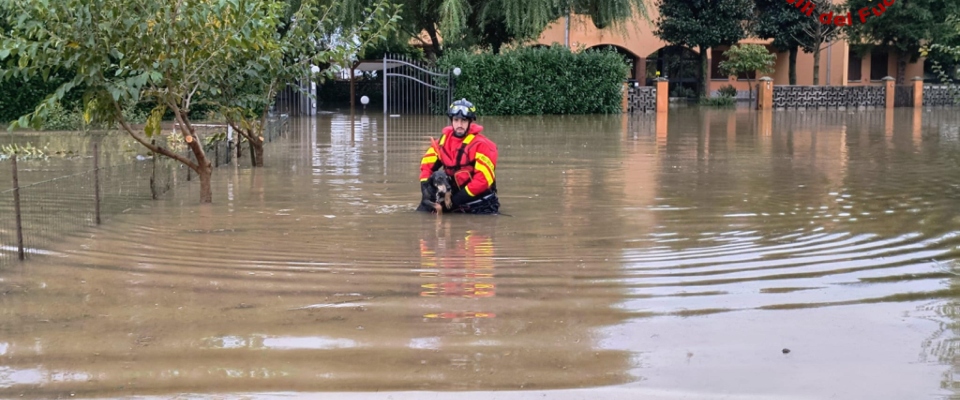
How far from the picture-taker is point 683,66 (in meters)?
44.9

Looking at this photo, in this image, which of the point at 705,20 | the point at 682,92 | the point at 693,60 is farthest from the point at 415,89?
the point at 693,60

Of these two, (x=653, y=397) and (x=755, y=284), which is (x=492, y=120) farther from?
(x=653, y=397)

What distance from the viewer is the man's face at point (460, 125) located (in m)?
9.21

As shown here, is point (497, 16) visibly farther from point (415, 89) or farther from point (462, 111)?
point (462, 111)

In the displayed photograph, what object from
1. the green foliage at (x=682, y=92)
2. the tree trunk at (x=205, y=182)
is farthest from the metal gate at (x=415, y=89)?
the tree trunk at (x=205, y=182)

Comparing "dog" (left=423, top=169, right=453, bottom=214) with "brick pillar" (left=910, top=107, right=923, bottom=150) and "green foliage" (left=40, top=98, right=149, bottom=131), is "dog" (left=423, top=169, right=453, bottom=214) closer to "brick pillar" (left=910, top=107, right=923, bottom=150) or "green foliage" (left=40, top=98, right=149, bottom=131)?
"brick pillar" (left=910, top=107, right=923, bottom=150)

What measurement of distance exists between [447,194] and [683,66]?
122ft

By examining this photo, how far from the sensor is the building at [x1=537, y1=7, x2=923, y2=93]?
140ft

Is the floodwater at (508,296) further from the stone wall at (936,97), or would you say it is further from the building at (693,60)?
the building at (693,60)

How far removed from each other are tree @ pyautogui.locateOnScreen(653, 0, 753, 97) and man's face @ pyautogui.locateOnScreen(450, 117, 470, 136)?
3093cm

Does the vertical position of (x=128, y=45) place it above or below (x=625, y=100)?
above

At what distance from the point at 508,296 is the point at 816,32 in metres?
36.2

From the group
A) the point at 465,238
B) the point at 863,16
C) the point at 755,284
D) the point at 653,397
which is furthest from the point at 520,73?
the point at 653,397

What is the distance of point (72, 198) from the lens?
1013 cm
